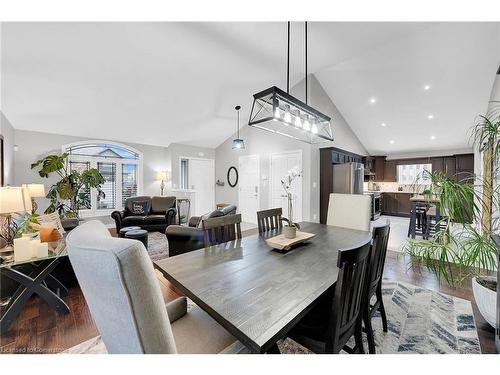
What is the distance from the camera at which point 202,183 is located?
7.43m

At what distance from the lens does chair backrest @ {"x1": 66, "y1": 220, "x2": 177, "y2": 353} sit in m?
0.62

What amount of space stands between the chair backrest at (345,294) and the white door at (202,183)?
6.14m

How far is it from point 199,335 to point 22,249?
1.83 m

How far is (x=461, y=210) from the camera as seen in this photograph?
1.76 metres

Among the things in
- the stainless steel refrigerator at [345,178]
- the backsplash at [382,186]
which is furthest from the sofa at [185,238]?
the backsplash at [382,186]

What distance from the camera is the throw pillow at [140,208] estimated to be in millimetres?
5160

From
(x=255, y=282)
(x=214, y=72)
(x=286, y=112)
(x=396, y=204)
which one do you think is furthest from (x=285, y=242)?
(x=396, y=204)

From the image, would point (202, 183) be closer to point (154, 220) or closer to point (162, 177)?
point (162, 177)

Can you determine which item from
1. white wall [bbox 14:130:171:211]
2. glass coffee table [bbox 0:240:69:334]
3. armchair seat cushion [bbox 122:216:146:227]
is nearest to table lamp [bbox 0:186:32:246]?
glass coffee table [bbox 0:240:69:334]

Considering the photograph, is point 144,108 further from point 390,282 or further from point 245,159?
point 390,282

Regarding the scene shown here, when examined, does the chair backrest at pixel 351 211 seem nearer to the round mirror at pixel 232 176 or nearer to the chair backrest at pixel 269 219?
the chair backrest at pixel 269 219

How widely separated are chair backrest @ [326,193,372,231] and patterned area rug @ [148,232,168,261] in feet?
8.76

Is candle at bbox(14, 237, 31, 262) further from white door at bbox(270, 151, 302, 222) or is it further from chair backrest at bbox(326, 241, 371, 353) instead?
white door at bbox(270, 151, 302, 222)

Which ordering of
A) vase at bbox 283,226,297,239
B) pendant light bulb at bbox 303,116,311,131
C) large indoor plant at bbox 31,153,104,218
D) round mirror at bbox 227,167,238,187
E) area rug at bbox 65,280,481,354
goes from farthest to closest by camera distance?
1. round mirror at bbox 227,167,238,187
2. large indoor plant at bbox 31,153,104,218
3. pendant light bulb at bbox 303,116,311,131
4. vase at bbox 283,226,297,239
5. area rug at bbox 65,280,481,354
